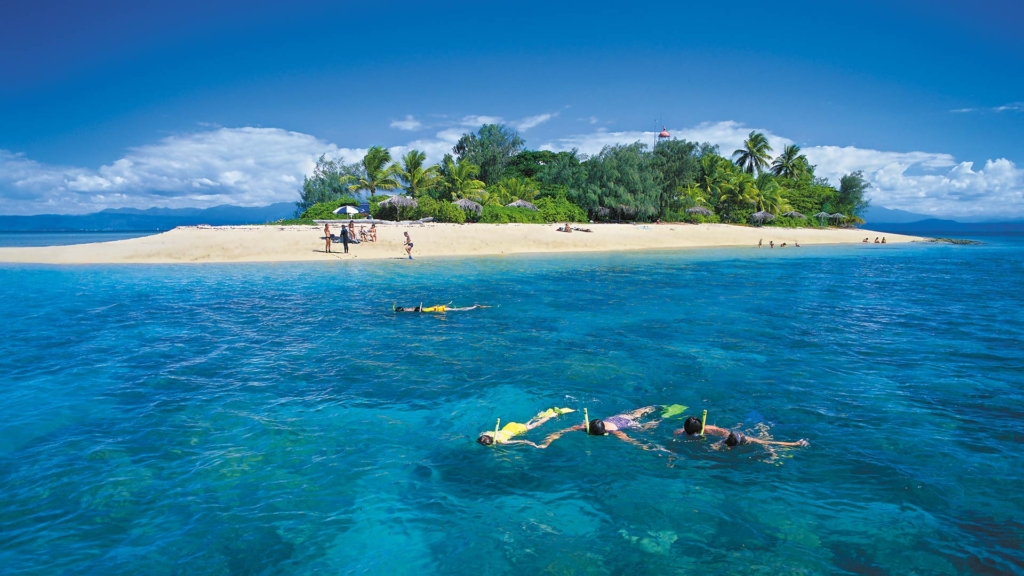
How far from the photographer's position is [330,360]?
14.2 m

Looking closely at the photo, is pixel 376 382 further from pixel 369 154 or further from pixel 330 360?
pixel 369 154

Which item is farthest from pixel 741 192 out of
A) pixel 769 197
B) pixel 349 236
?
pixel 349 236

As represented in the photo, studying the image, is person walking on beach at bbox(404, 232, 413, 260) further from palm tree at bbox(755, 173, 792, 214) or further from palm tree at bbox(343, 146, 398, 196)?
palm tree at bbox(755, 173, 792, 214)

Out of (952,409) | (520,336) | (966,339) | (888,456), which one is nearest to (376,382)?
(520,336)

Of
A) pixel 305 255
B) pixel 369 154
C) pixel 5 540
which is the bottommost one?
pixel 5 540

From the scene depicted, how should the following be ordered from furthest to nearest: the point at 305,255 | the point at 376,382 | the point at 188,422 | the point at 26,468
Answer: the point at 305,255 < the point at 376,382 < the point at 188,422 < the point at 26,468

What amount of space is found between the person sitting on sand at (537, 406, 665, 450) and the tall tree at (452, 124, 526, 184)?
69.4 metres

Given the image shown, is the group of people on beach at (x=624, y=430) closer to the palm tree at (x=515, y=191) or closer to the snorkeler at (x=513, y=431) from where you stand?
the snorkeler at (x=513, y=431)

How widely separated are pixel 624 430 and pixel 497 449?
248cm

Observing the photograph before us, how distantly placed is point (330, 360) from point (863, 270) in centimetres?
3692

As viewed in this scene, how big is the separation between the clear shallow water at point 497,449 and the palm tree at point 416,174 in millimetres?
39546

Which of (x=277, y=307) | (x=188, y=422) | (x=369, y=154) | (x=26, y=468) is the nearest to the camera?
(x=26, y=468)

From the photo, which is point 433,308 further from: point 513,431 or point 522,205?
point 522,205

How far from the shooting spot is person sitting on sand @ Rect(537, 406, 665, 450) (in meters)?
9.54
